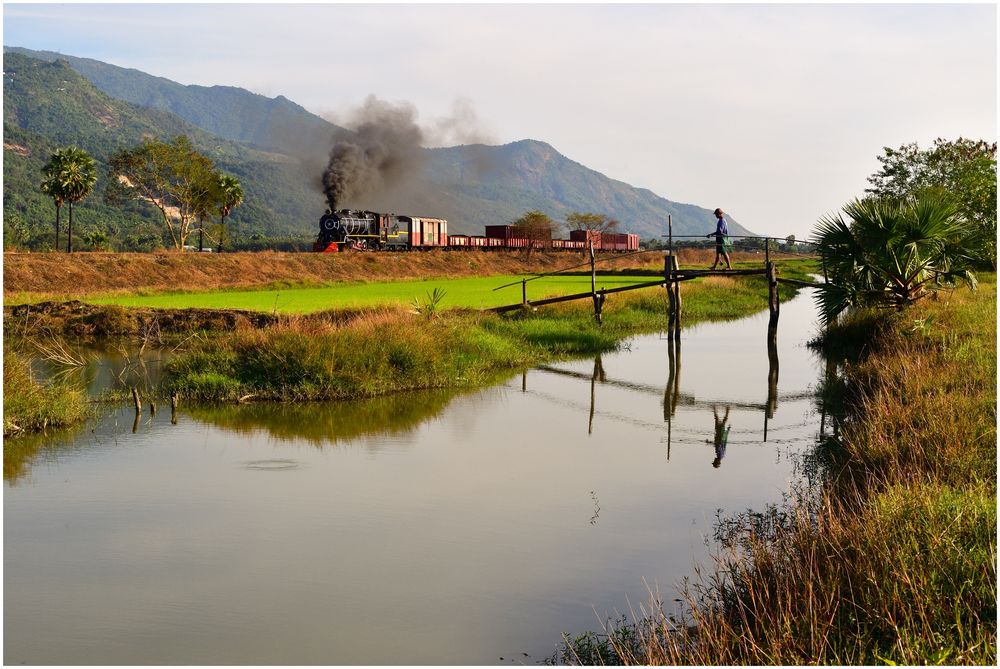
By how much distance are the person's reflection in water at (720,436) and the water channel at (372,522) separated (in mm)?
61

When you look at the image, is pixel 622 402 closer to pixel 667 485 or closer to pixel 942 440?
pixel 667 485

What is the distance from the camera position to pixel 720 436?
16594 millimetres

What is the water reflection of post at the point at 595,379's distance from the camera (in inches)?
698

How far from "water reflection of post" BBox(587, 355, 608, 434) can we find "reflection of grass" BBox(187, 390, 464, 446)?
2.84 metres

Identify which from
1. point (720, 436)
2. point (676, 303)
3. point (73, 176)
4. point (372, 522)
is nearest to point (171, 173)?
point (73, 176)

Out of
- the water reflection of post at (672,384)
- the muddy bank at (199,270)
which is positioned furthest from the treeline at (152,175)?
the water reflection of post at (672,384)

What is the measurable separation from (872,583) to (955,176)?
46.1 m

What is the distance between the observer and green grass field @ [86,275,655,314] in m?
33.2

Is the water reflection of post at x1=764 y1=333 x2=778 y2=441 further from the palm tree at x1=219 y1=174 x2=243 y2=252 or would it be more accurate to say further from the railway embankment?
the palm tree at x1=219 y1=174 x2=243 y2=252

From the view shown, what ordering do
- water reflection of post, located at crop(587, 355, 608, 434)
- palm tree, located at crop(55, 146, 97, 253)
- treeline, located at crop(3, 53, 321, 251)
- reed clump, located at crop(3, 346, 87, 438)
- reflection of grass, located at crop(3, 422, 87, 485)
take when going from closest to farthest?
reflection of grass, located at crop(3, 422, 87, 485) → reed clump, located at crop(3, 346, 87, 438) → water reflection of post, located at crop(587, 355, 608, 434) → palm tree, located at crop(55, 146, 97, 253) → treeline, located at crop(3, 53, 321, 251)

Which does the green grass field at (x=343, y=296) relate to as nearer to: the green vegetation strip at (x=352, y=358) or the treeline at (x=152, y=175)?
the green vegetation strip at (x=352, y=358)

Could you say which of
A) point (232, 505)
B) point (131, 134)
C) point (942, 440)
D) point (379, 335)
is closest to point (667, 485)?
point (942, 440)

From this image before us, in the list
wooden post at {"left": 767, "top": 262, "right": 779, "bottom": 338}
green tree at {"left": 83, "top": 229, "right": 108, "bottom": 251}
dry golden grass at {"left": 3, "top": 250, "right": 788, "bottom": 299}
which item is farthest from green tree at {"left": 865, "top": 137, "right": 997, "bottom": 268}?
green tree at {"left": 83, "top": 229, "right": 108, "bottom": 251}

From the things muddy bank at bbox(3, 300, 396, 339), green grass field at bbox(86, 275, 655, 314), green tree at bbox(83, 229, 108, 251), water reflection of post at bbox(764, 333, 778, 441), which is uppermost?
green tree at bbox(83, 229, 108, 251)
